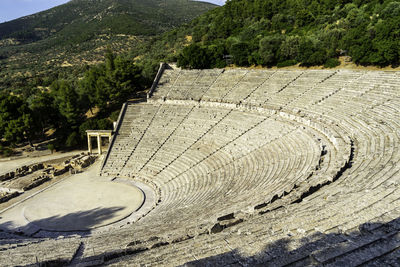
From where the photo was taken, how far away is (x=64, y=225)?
14.8 metres

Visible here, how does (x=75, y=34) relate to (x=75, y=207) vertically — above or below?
above

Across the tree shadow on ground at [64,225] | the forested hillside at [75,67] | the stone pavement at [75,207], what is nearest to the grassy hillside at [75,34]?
the forested hillside at [75,67]

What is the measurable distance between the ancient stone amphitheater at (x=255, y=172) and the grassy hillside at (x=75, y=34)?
108ft

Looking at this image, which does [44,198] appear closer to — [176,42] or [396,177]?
[396,177]

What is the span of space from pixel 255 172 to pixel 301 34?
26172 mm

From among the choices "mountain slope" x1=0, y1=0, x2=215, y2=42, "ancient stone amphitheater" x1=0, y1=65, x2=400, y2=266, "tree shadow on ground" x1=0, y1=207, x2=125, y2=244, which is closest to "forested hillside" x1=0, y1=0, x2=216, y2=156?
"mountain slope" x1=0, y1=0, x2=215, y2=42

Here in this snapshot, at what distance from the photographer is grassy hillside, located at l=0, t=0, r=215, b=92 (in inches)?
2296

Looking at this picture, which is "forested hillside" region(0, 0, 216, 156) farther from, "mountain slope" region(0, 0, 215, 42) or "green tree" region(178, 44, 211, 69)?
"green tree" region(178, 44, 211, 69)

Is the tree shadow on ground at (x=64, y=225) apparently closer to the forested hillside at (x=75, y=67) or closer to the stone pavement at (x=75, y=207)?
the stone pavement at (x=75, y=207)

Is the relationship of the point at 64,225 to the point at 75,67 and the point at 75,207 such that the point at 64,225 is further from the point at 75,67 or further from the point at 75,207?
the point at 75,67

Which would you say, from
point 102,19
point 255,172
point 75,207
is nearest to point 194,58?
point 255,172

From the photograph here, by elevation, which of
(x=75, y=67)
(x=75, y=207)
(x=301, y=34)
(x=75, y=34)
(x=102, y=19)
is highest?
(x=102, y=19)

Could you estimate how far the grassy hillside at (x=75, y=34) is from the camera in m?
58.3

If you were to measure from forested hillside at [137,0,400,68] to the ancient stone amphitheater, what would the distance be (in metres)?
4.34
